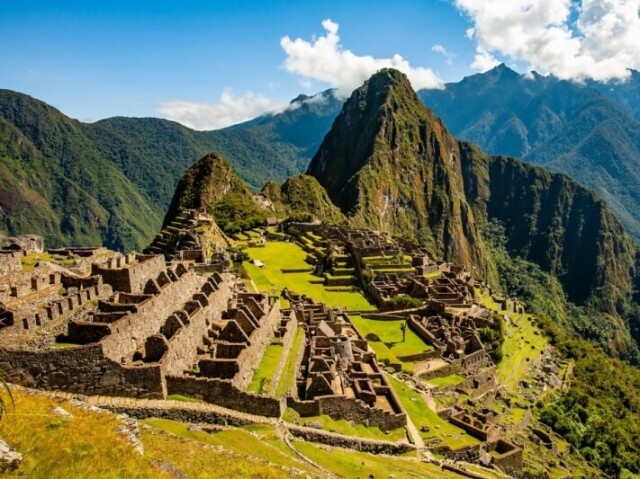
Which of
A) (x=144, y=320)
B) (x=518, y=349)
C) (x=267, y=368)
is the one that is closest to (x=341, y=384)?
(x=267, y=368)

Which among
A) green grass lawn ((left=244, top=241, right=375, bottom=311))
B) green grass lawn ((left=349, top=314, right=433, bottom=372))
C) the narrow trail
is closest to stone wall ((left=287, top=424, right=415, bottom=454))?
the narrow trail

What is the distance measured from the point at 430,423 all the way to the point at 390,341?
1583 cm

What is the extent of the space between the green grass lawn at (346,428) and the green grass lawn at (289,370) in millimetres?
1268

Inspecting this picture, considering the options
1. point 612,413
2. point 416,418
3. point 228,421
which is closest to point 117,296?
point 228,421

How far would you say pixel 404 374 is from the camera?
143ft

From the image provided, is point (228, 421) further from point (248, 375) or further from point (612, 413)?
point (612, 413)

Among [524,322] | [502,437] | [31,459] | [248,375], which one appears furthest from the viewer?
[524,322]

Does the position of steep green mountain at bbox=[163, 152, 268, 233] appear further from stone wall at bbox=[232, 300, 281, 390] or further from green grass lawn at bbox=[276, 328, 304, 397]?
green grass lawn at bbox=[276, 328, 304, 397]

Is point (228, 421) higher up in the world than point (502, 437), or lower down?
higher up

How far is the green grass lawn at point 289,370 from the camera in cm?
2791

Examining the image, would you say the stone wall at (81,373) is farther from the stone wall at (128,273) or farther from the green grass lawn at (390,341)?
the green grass lawn at (390,341)

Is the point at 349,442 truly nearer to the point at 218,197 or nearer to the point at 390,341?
the point at 390,341

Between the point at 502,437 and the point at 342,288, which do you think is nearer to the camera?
the point at 502,437

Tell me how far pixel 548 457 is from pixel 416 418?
15079 millimetres
